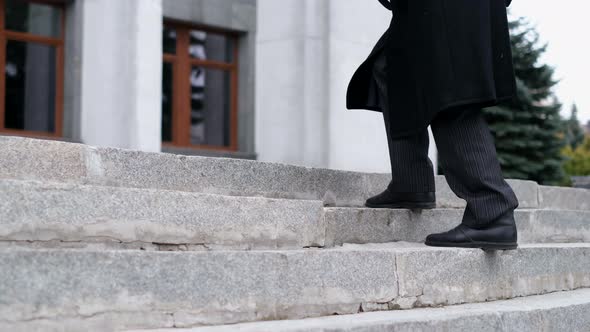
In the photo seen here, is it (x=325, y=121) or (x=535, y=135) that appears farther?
(x=535, y=135)

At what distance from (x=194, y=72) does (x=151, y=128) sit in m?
7.72

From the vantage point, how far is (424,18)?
362cm

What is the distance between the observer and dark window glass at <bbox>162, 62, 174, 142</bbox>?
1576 cm

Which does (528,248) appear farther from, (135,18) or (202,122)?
(202,122)

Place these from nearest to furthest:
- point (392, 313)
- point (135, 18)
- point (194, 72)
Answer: point (392, 313), point (135, 18), point (194, 72)

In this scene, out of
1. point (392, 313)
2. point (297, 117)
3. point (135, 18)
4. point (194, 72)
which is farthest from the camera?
point (194, 72)

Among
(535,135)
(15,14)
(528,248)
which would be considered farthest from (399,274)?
(535,135)

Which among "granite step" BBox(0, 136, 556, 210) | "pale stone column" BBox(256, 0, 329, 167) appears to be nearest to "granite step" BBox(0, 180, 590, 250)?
"granite step" BBox(0, 136, 556, 210)

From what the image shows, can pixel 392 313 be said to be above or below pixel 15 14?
below

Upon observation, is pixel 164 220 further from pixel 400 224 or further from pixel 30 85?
pixel 30 85

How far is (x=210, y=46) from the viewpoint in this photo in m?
16.5

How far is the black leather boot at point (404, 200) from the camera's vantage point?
13.3ft

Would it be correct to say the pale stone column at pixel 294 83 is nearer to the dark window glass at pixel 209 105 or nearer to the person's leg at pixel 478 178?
the person's leg at pixel 478 178

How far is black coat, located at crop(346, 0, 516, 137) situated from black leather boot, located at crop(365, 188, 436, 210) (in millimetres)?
390
